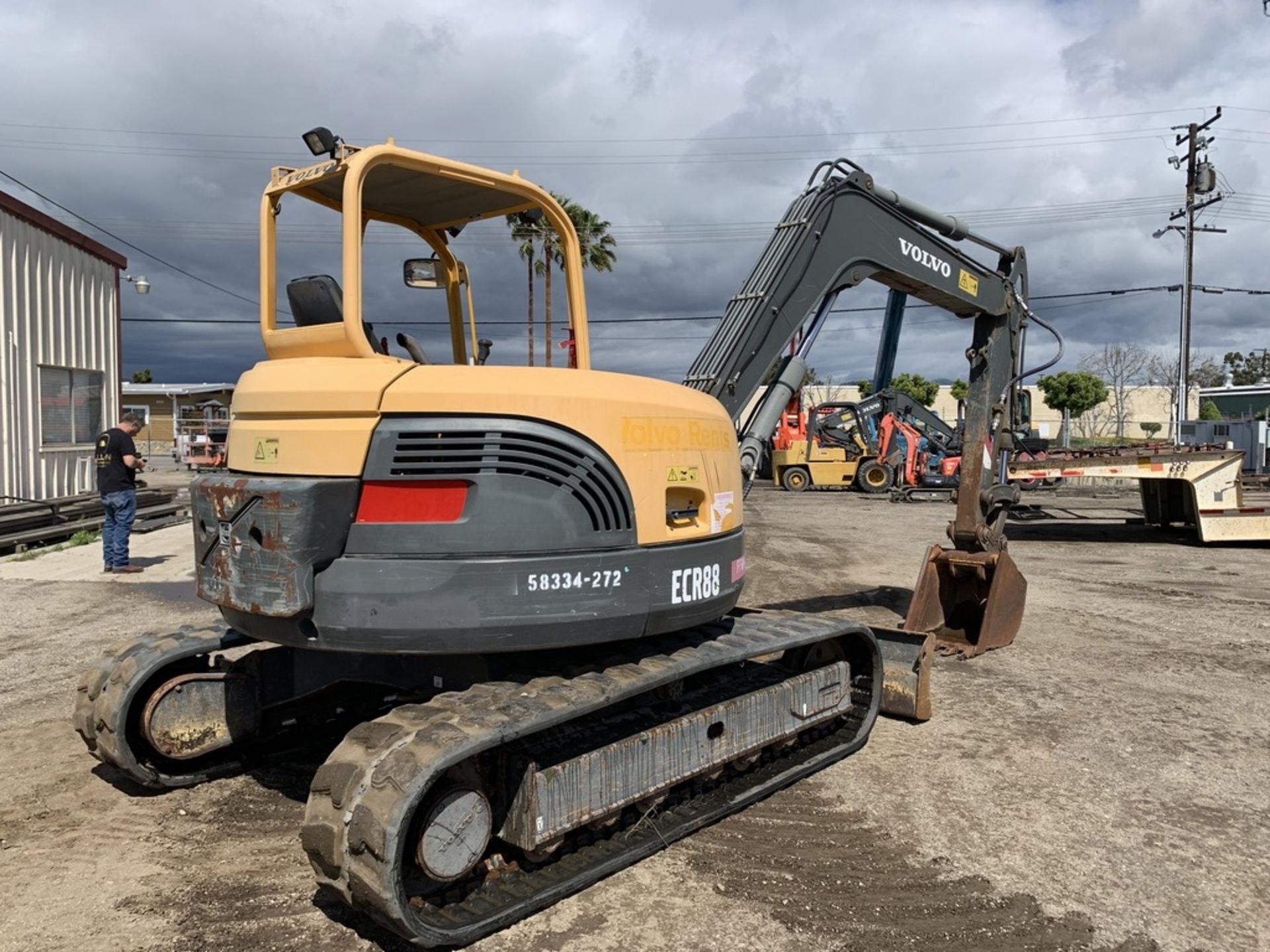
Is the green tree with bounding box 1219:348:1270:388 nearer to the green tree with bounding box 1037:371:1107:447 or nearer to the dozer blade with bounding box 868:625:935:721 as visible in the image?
the green tree with bounding box 1037:371:1107:447

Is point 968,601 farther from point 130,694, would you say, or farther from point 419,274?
point 130,694

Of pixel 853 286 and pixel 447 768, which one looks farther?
pixel 853 286

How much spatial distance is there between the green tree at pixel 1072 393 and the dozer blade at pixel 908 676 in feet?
127

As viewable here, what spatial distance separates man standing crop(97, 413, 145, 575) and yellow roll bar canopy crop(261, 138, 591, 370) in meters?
6.95

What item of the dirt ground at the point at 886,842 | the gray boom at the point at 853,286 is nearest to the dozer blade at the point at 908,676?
the dirt ground at the point at 886,842

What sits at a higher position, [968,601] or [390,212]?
[390,212]

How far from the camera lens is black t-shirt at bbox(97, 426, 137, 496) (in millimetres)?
10039

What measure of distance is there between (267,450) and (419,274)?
1220 mm

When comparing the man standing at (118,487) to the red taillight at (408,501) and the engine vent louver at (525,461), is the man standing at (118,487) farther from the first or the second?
the engine vent louver at (525,461)

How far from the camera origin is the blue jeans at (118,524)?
397 inches

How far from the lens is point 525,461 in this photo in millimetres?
3537

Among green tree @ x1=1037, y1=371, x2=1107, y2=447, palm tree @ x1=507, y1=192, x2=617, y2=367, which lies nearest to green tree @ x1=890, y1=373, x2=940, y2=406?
green tree @ x1=1037, y1=371, x2=1107, y2=447

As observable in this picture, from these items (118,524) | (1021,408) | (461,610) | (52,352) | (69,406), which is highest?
(52,352)

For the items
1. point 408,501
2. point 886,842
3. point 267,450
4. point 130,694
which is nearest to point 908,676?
point 886,842
